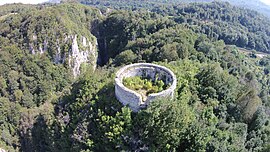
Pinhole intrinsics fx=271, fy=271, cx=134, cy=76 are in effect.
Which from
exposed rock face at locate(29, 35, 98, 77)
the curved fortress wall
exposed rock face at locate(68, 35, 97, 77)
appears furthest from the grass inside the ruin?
exposed rock face at locate(68, 35, 97, 77)

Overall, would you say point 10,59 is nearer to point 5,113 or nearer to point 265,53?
point 5,113

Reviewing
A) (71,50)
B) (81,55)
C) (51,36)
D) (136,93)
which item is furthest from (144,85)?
(81,55)

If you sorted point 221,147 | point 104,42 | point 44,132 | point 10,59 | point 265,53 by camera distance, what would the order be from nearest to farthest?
point 221,147 < point 44,132 < point 10,59 < point 104,42 < point 265,53

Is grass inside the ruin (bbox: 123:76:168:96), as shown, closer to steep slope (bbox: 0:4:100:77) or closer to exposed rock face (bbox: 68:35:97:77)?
steep slope (bbox: 0:4:100:77)

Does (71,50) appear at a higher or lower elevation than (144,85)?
lower

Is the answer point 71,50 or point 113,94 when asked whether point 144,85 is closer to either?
point 113,94

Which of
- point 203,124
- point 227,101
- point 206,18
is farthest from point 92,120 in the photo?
point 206,18
